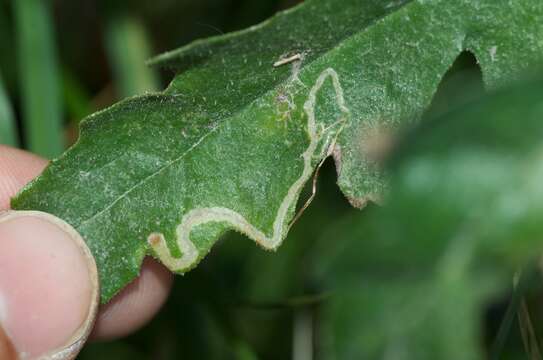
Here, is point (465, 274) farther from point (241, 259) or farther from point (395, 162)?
point (241, 259)

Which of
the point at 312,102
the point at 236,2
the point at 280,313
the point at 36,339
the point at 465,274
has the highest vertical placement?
the point at 465,274

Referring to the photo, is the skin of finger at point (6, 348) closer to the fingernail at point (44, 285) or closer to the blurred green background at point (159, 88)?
the fingernail at point (44, 285)

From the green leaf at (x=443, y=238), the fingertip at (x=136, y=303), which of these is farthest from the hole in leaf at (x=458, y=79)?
the green leaf at (x=443, y=238)

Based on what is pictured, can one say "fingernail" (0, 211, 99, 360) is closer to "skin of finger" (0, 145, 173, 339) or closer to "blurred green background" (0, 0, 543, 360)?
"skin of finger" (0, 145, 173, 339)

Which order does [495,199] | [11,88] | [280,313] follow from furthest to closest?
1. [11,88]
2. [280,313]
3. [495,199]

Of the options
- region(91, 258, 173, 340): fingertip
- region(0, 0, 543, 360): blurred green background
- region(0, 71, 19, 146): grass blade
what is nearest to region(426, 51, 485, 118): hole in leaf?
region(0, 0, 543, 360): blurred green background

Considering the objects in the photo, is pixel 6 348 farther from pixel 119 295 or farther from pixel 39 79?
pixel 39 79

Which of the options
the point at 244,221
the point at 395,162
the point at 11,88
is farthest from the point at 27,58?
the point at 395,162
